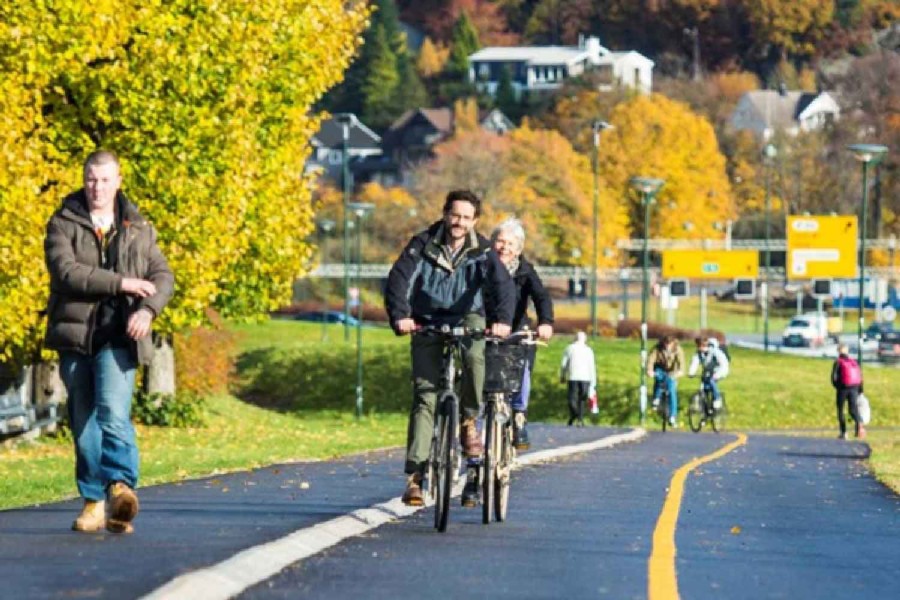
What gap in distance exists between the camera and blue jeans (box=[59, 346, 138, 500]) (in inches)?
492

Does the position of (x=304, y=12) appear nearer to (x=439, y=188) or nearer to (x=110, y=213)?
(x=110, y=213)

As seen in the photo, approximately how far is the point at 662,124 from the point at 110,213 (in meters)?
134

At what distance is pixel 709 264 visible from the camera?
99062 millimetres

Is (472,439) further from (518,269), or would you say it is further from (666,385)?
(666,385)

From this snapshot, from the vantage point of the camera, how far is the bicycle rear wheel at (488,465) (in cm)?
1391

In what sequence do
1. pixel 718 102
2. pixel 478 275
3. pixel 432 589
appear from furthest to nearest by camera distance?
pixel 718 102 → pixel 478 275 → pixel 432 589

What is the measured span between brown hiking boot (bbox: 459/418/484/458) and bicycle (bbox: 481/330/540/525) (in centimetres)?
8

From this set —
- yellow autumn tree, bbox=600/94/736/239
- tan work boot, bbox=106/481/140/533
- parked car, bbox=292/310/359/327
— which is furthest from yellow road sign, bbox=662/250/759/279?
tan work boot, bbox=106/481/140/533

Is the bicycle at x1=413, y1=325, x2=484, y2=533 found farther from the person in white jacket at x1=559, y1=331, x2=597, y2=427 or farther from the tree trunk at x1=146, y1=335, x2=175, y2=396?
the person in white jacket at x1=559, y1=331, x2=597, y2=427

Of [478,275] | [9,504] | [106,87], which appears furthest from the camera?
[106,87]

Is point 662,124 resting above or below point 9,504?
above

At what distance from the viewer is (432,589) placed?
34.6ft

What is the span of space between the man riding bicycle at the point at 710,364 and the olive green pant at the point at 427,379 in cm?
2967

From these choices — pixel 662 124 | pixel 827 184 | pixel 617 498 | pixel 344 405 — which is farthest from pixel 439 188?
pixel 617 498
